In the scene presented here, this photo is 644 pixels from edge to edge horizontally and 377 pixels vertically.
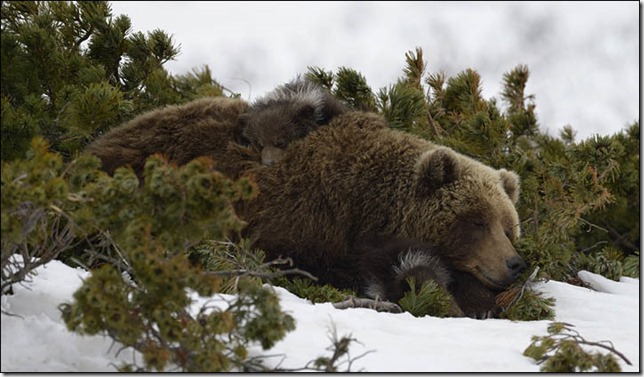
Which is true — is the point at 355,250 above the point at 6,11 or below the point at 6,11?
below

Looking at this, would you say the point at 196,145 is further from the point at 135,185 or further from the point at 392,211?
the point at 135,185

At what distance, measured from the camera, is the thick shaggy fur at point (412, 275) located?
7.40 m

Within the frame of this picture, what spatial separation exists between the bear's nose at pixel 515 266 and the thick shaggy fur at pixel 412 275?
25cm

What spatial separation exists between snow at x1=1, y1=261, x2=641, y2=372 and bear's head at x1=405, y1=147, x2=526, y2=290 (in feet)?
3.20

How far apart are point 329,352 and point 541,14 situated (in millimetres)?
34037

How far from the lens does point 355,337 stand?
5.78 metres

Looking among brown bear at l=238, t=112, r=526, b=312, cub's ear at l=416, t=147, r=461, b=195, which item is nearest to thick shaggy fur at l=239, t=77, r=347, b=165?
brown bear at l=238, t=112, r=526, b=312

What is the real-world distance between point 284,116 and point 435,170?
4.68ft

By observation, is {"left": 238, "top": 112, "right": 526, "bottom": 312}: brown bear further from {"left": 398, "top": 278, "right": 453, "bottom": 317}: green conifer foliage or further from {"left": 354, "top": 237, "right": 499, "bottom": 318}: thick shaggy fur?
{"left": 398, "top": 278, "right": 453, "bottom": 317}: green conifer foliage

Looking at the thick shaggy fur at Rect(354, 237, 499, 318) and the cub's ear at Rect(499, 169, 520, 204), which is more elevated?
the cub's ear at Rect(499, 169, 520, 204)

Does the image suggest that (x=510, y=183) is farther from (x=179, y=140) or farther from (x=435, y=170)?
(x=179, y=140)

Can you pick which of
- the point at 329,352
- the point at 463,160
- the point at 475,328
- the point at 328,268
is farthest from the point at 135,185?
the point at 463,160

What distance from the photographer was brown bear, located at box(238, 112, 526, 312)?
806 centimetres

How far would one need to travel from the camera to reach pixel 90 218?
4.84 meters
